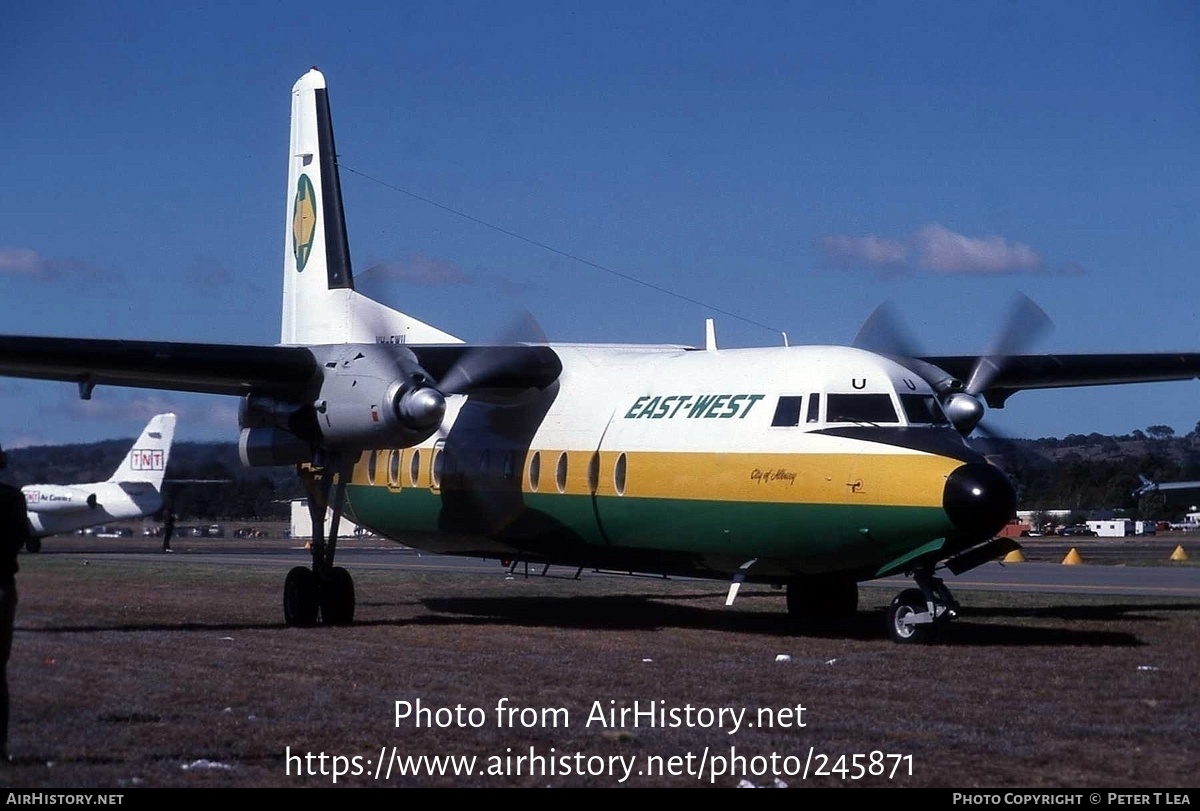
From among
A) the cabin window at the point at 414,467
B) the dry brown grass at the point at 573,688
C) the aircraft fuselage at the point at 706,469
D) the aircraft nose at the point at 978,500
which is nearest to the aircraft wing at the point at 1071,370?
the dry brown grass at the point at 573,688

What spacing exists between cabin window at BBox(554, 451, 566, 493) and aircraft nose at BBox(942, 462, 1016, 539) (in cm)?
561

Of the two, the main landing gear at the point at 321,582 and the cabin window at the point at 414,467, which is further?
the cabin window at the point at 414,467

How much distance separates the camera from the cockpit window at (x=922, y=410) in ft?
51.8

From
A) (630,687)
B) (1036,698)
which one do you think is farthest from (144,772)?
(1036,698)

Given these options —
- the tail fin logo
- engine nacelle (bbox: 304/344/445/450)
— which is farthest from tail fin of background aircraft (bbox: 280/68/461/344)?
engine nacelle (bbox: 304/344/445/450)

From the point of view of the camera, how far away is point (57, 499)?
1171 cm

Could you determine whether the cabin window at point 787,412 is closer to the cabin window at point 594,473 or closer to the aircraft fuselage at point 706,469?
the aircraft fuselage at point 706,469

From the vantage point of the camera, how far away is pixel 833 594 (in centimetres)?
1916

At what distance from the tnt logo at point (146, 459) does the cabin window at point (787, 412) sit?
21.9 ft

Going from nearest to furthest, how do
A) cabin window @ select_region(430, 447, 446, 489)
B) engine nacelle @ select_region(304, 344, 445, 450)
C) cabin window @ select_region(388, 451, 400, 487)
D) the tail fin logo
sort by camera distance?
1. engine nacelle @ select_region(304, 344, 445, 450)
2. cabin window @ select_region(430, 447, 446, 489)
3. cabin window @ select_region(388, 451, 400, 487)
4. the tail fin logo

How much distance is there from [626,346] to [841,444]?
5.56 m

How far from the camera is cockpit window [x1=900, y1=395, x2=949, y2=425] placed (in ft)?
51.8

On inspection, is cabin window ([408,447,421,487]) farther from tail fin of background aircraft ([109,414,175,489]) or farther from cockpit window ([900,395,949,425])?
cockpit window ([900,395,949,425])
